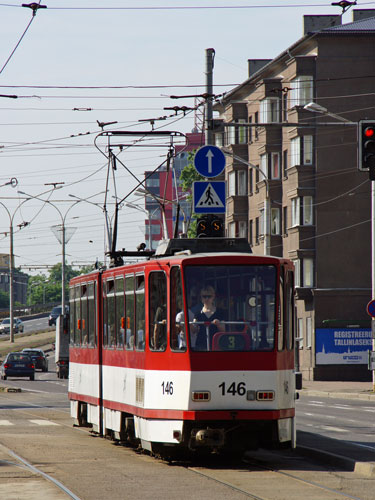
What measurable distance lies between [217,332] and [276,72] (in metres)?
50.7

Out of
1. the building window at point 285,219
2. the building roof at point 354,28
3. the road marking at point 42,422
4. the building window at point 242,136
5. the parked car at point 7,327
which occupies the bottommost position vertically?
the parked car at point 7,327

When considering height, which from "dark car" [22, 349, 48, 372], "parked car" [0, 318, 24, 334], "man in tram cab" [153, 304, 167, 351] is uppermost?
"man in tram cab" [153, 304, 167, 351]

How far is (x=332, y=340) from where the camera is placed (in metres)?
57.8

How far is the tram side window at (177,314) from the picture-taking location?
14.5 m

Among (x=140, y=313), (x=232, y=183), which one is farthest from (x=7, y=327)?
(x=140, y=313)

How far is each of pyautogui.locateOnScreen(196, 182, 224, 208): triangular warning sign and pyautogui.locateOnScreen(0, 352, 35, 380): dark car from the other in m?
37.4

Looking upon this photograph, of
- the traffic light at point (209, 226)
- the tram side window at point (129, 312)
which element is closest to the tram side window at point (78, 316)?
the traffic light at point (209, 226)

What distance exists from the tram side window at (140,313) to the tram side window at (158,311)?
30 centimetres

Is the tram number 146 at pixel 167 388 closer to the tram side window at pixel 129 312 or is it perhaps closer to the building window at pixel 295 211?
the tram side window at pixel 129 312

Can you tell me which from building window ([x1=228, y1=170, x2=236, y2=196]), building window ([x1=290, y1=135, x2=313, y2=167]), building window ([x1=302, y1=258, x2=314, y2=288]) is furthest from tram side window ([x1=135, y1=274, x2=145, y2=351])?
building window ([x1=228, y1=170, x2=236, y2=196])

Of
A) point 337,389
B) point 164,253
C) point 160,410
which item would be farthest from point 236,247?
point 337,389

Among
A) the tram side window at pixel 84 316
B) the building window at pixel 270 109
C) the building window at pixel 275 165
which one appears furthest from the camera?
the building window at pixel 275 165

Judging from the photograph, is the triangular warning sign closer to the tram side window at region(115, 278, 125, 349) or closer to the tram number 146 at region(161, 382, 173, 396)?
the tram side window at region(115, 278, 125, 349)

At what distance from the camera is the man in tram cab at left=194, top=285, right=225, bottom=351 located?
14.4 m
